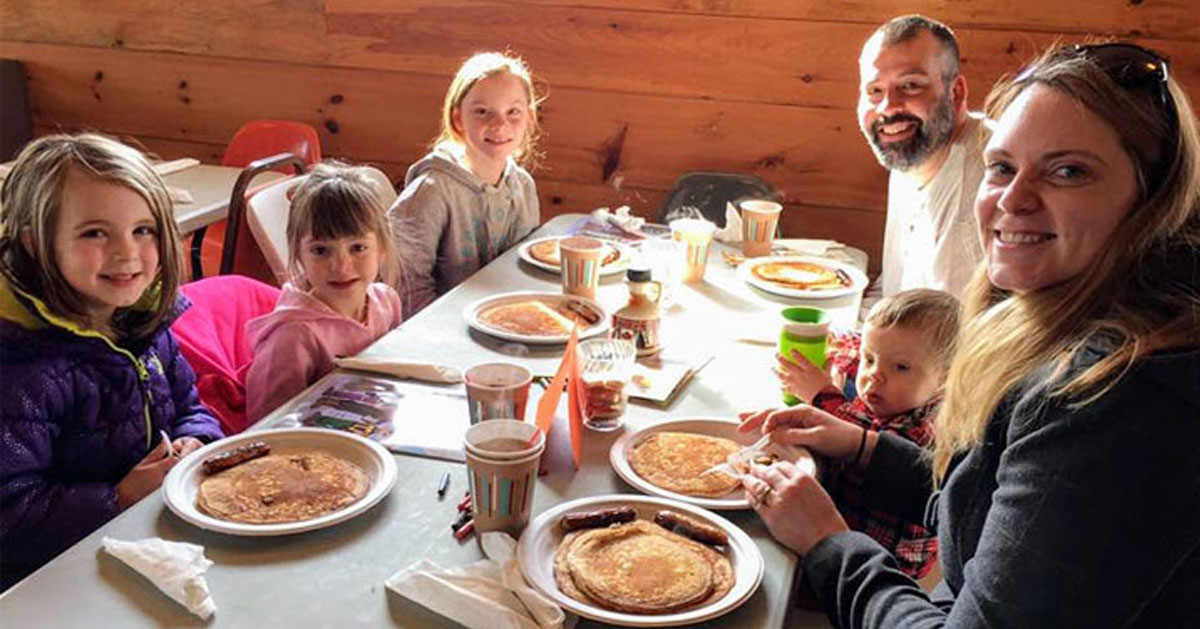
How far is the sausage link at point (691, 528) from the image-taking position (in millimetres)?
1241

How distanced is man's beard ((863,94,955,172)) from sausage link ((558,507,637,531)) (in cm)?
170

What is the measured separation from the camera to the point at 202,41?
3.95 m

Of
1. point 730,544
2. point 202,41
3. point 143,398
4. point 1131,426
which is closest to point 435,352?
point 143,398

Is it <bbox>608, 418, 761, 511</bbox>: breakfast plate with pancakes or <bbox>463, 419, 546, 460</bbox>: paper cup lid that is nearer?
<bbox>463, 419, 546, 460</bbox>: paper cup lid

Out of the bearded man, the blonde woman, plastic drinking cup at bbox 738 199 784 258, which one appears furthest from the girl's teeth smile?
plastic drinking cup at bbox 738 199 784 258

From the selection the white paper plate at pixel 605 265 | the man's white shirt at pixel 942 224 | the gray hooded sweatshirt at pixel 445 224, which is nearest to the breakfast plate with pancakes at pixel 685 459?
the white paper plate at pixel 605 265

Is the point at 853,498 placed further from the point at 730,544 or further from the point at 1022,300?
the point at 1022,300

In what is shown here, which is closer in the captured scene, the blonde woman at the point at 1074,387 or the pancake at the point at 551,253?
the blonde woman at the point at 1074,387

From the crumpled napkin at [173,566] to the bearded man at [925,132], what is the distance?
6.17ft

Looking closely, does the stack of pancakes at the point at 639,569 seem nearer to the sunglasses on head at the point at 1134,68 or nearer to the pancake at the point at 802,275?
the sunglasses on head at the point at 1134,68

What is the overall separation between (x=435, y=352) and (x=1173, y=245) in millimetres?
1251

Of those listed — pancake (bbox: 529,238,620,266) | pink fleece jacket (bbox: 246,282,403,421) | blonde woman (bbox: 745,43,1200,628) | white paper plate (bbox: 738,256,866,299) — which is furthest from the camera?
pancake (bbox: 529,238,620,266)

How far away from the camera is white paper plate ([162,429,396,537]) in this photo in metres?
1.20

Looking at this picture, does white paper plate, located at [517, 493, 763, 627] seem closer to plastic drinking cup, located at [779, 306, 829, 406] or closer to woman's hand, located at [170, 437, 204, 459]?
plastic drinking cup, located at [779, 306, 829, 406]
